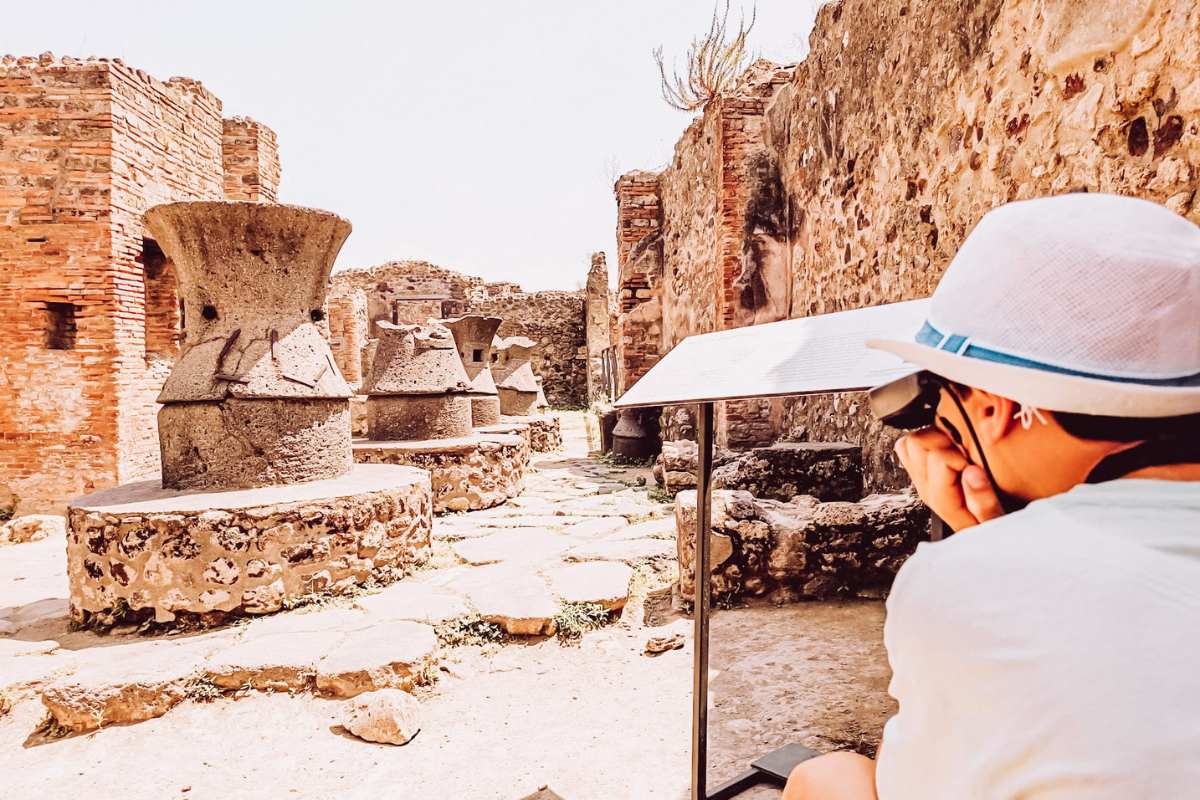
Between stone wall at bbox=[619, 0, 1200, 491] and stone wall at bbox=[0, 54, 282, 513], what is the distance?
625 cm

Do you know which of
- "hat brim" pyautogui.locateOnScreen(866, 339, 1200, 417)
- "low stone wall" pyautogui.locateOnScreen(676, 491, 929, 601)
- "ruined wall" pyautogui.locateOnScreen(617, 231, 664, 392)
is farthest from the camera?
"ruined wall" pyautogui.locateOnScreen(617, 231, 664, 392)

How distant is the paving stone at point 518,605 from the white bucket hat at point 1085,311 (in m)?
2.72

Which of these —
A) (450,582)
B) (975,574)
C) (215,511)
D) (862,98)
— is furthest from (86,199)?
(975,574)

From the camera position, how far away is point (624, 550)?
4254 mm

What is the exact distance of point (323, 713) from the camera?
7.98ft

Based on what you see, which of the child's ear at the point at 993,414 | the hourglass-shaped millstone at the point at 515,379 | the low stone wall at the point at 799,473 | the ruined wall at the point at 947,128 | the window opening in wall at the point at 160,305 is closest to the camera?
the child's ear at the point at 993,414

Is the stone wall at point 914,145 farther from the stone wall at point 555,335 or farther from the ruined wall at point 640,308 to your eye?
the stone wall at point 555,335

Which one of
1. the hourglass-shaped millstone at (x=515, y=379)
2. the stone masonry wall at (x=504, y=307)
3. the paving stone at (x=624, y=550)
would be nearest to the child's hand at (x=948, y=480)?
the paving stone at (x=624, y=550)

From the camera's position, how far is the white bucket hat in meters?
0.56

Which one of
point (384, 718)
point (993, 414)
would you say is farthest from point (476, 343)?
point (993, 414)

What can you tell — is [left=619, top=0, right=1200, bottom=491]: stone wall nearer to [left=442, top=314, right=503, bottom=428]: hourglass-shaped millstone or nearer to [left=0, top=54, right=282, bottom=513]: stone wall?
[left=442, top=314, right=503, bottom=428]: hourglass-shaped millstone

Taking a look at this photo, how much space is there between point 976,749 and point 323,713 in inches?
96.4

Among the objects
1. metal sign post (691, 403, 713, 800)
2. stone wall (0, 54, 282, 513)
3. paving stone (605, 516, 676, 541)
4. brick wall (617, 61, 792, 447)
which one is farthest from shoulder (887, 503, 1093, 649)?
stone wall (0, 54, 282, 513)

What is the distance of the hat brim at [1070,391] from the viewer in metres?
0.55
